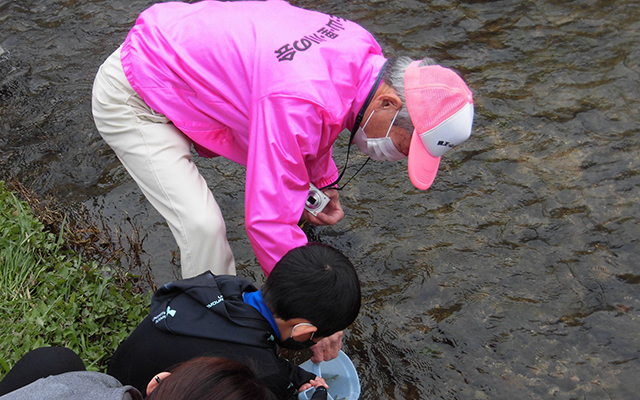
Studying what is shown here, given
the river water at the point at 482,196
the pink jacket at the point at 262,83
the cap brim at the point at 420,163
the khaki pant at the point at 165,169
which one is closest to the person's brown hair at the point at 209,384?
the pink jacket at the point at 262,83

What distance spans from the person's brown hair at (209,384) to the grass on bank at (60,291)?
135 cm

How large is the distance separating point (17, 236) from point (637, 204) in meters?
3.44

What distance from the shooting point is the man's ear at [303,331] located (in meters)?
1.95

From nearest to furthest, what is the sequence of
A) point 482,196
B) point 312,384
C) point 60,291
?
point 312,384, point 60,291, point 482,196

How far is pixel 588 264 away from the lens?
9.79 ft

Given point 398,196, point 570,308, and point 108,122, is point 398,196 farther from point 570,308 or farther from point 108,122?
point 108,122

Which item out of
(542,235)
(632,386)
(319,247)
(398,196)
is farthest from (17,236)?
(632,386)

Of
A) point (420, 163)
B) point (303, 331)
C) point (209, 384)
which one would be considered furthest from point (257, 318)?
point (420, 163)

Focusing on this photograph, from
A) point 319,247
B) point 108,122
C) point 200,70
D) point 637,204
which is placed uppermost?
point 200,70

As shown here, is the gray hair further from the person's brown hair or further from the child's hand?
the person's brown hair

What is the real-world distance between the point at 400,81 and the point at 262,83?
1.86 ft

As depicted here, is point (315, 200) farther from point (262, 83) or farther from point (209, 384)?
point (209, 384)

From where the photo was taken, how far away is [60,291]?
9.07ft

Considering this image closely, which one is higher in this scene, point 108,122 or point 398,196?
point 108,122
